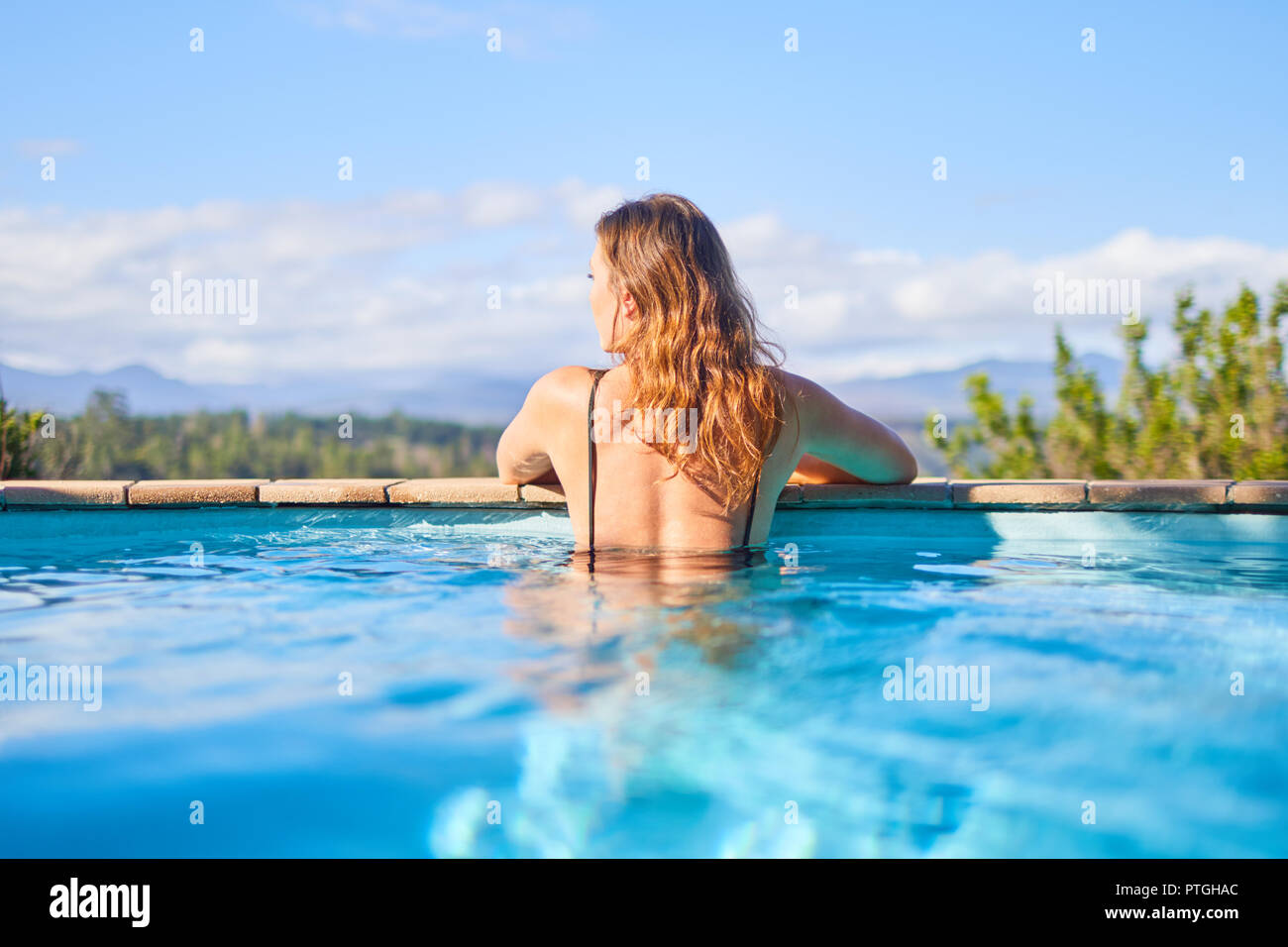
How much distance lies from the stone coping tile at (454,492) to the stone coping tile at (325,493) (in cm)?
7

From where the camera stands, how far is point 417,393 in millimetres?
33125

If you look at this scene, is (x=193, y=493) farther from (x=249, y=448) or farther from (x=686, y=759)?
(x=249, y=448)

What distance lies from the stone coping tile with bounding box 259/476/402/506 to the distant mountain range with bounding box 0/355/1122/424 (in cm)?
68

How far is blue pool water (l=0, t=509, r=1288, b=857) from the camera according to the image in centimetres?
127

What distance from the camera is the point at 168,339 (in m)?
43.7

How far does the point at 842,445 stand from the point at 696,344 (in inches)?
31.5

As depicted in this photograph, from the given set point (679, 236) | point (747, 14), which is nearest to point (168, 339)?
point (747, 14)

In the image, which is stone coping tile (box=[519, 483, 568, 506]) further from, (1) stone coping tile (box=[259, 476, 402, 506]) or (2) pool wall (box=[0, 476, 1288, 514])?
(1) stone coping tile (box=[259, 476, 402, 506])

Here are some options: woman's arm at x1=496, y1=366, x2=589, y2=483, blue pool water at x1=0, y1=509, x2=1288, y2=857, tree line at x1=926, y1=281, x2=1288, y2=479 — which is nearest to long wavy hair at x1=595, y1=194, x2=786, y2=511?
woman's arm at x1=496, y1=366, x2=589, y2=483

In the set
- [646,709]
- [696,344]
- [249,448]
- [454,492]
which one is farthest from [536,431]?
[249,448]

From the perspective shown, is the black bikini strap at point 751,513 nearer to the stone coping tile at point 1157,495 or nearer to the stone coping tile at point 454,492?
the stone coping tile at point 454,492

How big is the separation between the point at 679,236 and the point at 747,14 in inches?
183

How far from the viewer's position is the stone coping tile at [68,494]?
375 cm
